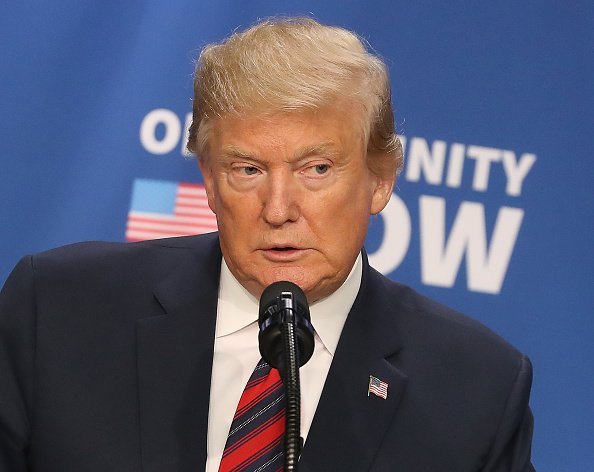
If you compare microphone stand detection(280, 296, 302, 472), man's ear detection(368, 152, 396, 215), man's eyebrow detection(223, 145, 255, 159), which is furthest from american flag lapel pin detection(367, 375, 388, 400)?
microphone stand detection(280, 296, 302, 472)

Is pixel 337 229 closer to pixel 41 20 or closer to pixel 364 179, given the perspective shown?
pixel 364 179

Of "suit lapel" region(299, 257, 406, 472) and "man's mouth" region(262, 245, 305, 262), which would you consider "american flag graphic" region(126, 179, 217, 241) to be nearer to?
"suit lapel" region(299, 257, 406, 472)

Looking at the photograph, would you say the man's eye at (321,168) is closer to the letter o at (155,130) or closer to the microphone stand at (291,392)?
the microphone stand at (291,392)

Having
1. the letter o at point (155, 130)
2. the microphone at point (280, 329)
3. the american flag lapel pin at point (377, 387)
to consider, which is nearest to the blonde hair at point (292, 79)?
the american flag lapel pin at point (377, 387)

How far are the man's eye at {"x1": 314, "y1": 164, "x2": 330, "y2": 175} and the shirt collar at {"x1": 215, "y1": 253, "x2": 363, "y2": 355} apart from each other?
8.9 inches

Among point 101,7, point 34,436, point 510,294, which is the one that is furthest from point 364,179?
point 101,7

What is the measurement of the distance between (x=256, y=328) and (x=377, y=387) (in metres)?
0.20

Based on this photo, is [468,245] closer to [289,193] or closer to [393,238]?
[393,238]

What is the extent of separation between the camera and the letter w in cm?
230

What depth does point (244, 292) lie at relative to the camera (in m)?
1.73

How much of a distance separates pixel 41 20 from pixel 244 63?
833 mm

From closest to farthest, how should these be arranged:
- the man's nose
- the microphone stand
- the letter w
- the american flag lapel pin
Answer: the microphone stand, the man's nose, the american flag lapel pin, the letter w

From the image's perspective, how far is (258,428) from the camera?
1.61 meters

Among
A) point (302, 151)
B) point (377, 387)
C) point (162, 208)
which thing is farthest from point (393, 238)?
point (302, 151)
